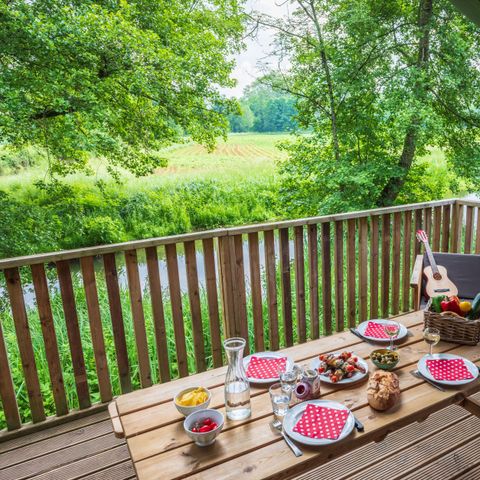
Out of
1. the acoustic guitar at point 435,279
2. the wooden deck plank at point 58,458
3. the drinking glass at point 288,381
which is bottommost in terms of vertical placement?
the wooden deck plank at point 58,458

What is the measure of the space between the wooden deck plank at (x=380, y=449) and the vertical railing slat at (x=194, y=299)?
1.05m

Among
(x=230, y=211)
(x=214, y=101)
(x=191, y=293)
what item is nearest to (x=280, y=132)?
(x=214, y=101)

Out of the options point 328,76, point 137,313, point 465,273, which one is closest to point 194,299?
point 137,313

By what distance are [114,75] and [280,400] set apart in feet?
14.2

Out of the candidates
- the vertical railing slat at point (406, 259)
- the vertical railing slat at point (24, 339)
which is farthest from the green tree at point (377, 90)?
the vertical railing slat at point (24, 339)

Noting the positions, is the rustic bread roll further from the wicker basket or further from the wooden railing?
the wooden railing

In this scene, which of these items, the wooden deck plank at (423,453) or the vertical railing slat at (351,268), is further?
the vertical railing slat at (351,268)

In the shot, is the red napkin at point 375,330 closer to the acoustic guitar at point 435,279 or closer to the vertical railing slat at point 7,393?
the acoustic guitar at point 435,279

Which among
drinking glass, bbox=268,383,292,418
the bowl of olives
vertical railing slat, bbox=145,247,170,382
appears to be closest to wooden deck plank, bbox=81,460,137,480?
vertical railing slat, bbox=145,247,170,382

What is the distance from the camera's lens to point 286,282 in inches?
115

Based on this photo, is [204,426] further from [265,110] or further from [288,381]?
[265,110]

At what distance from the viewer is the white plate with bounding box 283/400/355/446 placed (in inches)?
47.0

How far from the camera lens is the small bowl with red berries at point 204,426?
3.94 ft

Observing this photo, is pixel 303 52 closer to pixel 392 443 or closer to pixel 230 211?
pixel 230 211
